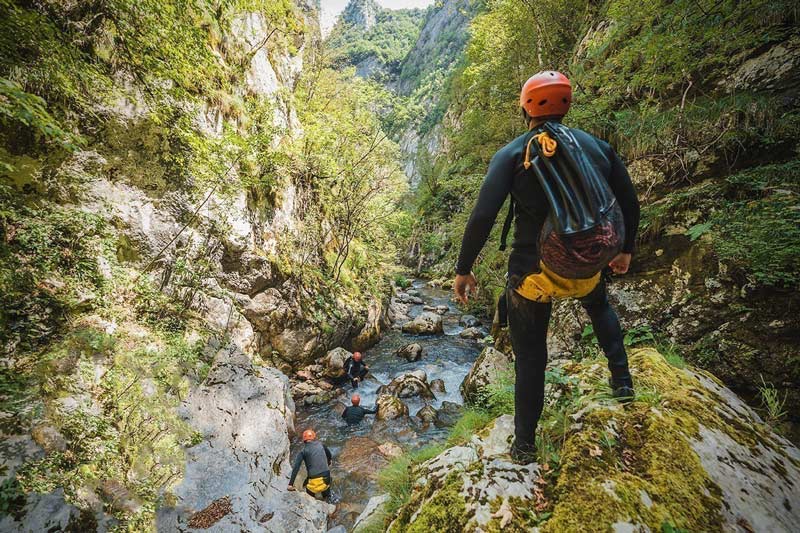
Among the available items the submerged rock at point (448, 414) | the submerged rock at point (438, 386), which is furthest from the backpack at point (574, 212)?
the submerged rock at point (438, 386)

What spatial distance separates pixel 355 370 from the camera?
939 centimetres

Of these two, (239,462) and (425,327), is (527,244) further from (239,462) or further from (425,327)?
(425,327)

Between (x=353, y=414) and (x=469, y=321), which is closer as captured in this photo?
(x=353, y=414)

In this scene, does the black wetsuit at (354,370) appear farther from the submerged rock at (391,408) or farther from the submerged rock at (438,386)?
the submerged rock at (438,386)

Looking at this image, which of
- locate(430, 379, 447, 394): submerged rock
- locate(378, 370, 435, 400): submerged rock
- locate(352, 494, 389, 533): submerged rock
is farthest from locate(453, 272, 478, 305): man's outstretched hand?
locate(430, 379, 447, 394): submerged rock

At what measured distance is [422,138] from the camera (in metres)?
57.1

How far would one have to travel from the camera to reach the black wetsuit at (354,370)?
30.2ft

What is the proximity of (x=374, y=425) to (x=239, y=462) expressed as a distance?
3.53m

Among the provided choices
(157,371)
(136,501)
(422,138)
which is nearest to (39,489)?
(136,501)

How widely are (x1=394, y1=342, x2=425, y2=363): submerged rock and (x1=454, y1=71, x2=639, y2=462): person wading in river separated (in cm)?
958

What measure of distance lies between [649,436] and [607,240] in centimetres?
117

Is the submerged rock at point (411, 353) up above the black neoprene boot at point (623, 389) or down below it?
below

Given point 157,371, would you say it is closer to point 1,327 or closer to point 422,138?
point 1,327

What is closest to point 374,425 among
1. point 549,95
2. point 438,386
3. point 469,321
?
point 438,386
